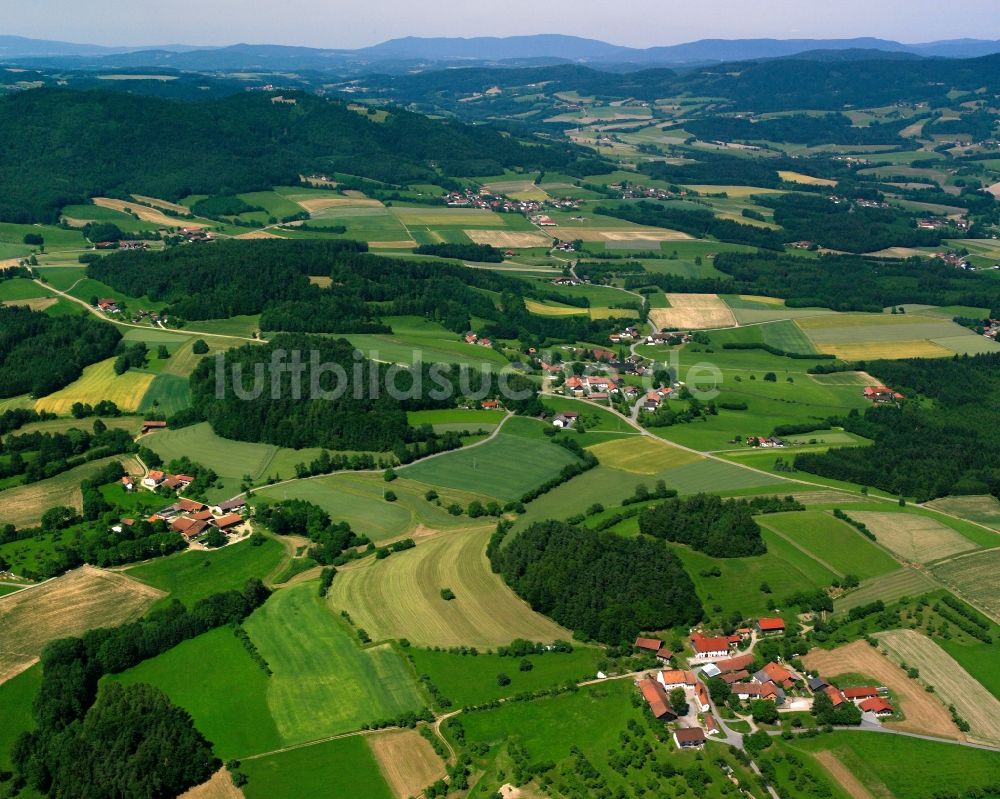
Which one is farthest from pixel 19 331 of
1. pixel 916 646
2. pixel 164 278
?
pixel 916 646

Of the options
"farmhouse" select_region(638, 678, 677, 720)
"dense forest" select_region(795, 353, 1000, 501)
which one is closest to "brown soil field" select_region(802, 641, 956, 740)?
"farmhouse" select_region(638, 678, 677, 720)


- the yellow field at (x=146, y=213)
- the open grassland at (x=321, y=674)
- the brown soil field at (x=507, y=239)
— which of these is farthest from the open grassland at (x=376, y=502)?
the yellow field at (x=146, y=213)

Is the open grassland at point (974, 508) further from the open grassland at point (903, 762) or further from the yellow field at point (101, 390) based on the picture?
the yellow field at point (101, 390)

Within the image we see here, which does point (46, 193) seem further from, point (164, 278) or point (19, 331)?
point (19, 331)

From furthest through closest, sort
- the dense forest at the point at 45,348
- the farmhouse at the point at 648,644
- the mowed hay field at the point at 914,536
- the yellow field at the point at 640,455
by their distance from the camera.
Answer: the dense forest at the point at 45,348 → the yellow field at the point at 640,455 → the mowed hay field at the point at 914,536 → the farmhouse at the point at 648,644

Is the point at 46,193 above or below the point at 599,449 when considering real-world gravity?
above

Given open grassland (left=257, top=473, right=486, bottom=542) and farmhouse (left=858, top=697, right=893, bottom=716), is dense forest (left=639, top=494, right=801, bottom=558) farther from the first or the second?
farmhouse (left=858, top=697, right=893, bottom=716)

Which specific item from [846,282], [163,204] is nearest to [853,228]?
[846,282]
